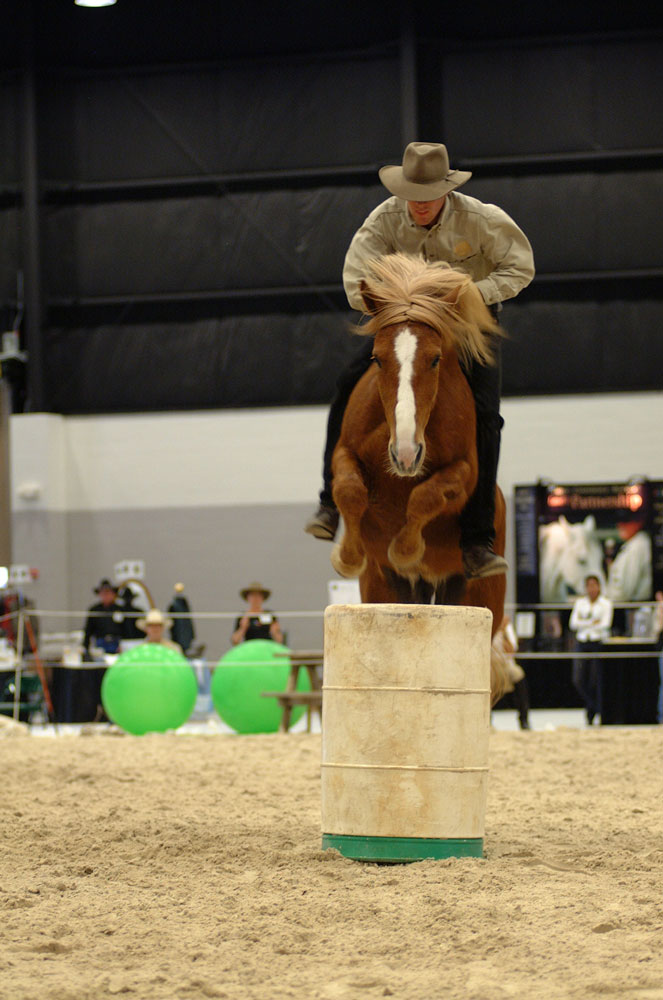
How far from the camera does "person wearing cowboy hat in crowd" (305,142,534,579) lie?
4.82 meters

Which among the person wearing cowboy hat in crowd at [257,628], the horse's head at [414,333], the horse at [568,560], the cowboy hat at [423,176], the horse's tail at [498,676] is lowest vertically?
the person wearing cowboy hat in crowd at [257,628]

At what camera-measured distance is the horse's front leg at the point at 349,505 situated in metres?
4.55

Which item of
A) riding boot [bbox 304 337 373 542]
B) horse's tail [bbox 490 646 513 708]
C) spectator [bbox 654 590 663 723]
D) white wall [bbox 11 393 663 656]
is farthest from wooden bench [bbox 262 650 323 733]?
white wall [bbox 11 393 663 656]

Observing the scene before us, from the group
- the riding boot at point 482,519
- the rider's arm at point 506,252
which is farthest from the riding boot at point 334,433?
the rider's arm at point 506,252

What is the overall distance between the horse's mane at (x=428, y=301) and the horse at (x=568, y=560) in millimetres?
11069

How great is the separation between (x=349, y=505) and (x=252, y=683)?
245 inches

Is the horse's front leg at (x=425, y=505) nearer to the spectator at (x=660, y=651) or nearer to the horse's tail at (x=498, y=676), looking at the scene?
the horse's tail at (x=498, y=676)

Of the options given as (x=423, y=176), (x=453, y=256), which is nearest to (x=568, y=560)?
(x=453, y=256)

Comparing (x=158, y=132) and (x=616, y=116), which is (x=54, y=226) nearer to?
(x=158, y=132)

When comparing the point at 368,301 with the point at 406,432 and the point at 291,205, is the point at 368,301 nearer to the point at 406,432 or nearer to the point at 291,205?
the point at 406,432

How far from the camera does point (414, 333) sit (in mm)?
4477

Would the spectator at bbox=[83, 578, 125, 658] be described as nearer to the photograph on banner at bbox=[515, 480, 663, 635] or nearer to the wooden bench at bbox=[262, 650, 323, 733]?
the wooden bench at bbox=[262, 650, 323, 733]

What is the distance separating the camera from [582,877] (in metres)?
4.19

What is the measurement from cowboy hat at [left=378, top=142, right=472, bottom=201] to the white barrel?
1.75 m
